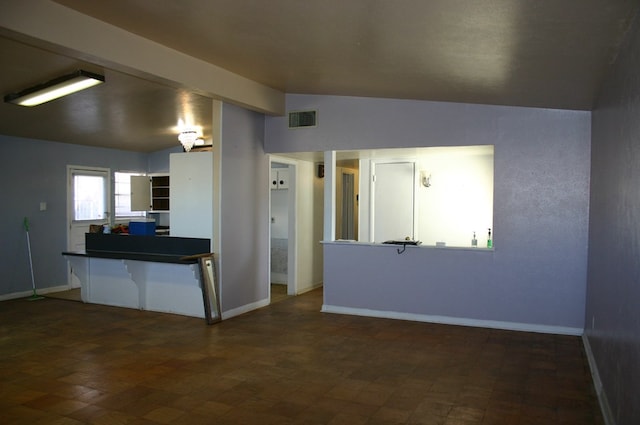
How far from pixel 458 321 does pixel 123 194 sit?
653cm

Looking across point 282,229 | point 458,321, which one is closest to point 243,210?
point 282,229

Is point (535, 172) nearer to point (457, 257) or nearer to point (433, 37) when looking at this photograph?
point (457, 257)

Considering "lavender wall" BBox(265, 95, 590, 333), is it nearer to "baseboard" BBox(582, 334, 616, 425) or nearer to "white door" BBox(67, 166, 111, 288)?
"baseboard" BBox(582, 334, 616, 425)

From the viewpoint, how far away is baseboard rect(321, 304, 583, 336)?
514 cm

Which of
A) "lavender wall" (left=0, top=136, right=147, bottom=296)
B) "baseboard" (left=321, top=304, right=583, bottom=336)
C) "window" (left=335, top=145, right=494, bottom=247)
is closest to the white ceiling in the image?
"lavender wall" (left=0, top=136, right=147, bottom=296)

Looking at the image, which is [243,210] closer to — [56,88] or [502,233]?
[56,88]

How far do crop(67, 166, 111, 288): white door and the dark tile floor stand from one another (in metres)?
2.50

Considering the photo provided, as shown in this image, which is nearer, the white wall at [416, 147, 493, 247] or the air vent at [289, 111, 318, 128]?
the air vent at [289, 111, 318, 128]

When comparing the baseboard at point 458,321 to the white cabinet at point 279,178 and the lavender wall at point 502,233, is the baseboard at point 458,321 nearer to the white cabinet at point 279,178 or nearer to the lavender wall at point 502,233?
the lavender wall at point 502,233

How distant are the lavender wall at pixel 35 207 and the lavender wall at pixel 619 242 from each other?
7.49 meters

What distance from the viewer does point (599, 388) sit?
3463 millimetres

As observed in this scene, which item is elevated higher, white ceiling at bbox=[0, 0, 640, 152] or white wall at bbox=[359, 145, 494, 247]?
white ceiling at bbox=[0, 0, 640, 152]

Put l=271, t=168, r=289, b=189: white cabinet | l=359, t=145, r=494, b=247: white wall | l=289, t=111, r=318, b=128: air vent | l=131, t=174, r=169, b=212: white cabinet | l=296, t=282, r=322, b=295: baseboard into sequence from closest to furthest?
l=289, t=111, r=318, b=128: air vent → l=359, t=145, r=494, b=247: white wall → l=296, t=282, r=322, b=295: baseboard → l=271, t=168, r=289, b=189: white cabinet → l=131, t=174, r=169, b=212: white cabinet

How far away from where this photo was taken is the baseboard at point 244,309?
5910 millimetres
